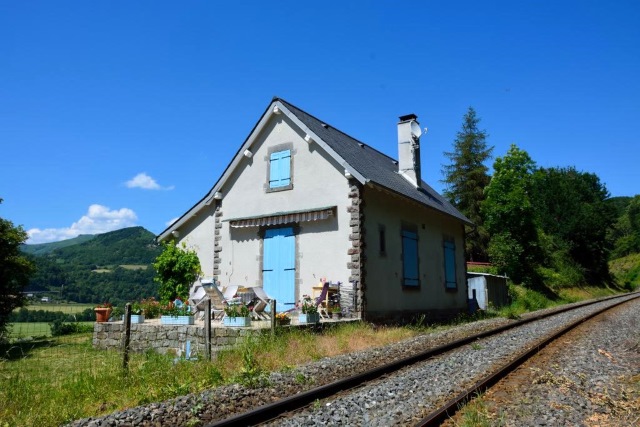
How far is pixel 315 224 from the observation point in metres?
13.5

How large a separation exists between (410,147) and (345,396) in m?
13.2

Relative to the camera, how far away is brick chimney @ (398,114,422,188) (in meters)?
17.5

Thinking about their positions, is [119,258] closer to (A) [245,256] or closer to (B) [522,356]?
(A) [245,256]

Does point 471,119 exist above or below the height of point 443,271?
above

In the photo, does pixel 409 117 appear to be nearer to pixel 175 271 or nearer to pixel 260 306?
pixel 260 306

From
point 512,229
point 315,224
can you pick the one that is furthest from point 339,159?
point 512,229

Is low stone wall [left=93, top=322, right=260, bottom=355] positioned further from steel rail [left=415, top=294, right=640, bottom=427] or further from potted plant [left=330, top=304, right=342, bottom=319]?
steel rail [left=415, top=294, right=640, bottom=427]

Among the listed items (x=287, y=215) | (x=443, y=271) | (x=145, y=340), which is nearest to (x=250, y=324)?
(x=145, y=340)

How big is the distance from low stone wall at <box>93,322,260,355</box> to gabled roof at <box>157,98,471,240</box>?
16.0 ft

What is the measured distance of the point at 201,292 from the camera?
496 inches

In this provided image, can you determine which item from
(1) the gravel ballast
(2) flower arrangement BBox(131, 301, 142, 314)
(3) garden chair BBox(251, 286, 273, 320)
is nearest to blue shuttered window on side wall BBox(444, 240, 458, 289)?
(3) garden chair BBox(251, 286, 273, 320)

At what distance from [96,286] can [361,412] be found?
54114 millimetres

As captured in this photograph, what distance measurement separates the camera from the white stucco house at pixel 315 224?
13.0 metres

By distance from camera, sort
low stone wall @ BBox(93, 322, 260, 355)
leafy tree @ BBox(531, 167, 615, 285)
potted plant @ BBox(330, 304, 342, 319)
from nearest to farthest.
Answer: low stone wall @ BBox(93, 322, 260, 355) < potted plant @ BBox(330, 304, 342, 319) < leafy tree @ BBox(531, 167, 615, 285)
